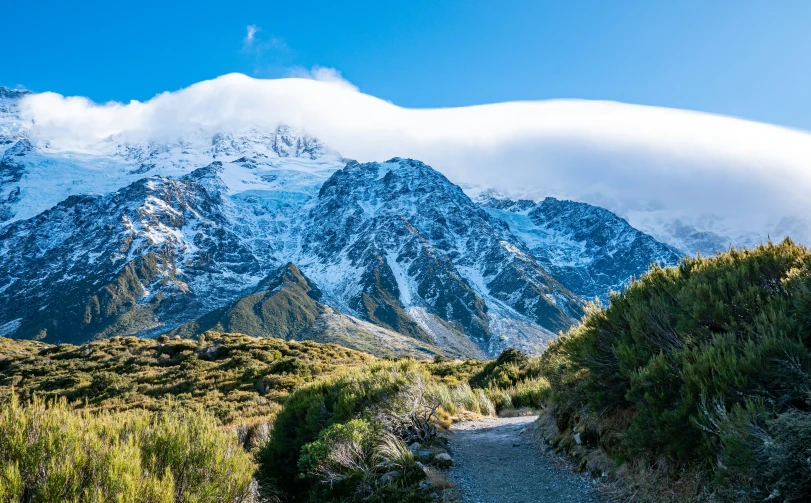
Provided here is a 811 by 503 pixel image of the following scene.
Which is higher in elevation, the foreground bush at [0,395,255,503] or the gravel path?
the foreground bush at [0,395,255,503]

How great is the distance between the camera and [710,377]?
613 cm

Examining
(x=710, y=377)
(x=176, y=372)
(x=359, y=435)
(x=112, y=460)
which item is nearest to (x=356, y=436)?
(x=359, y=435)

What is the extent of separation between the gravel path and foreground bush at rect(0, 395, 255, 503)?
12.9 feet

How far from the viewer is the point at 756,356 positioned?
575 cm

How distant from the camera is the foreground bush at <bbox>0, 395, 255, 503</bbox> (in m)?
5.37

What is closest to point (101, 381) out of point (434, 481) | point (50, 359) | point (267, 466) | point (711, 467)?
point (50, 359)

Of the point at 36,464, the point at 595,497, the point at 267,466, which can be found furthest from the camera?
the point at 267,466

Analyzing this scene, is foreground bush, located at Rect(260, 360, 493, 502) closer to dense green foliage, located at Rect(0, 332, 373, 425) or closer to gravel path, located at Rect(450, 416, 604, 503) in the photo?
gravel path, located at Rect(450, 416, 604, 503)

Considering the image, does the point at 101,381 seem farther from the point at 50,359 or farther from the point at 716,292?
the point at 716,292

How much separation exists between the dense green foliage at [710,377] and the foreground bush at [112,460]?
6062mm

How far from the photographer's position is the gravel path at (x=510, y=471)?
25.7 ft

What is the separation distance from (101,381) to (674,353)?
31.6 meters

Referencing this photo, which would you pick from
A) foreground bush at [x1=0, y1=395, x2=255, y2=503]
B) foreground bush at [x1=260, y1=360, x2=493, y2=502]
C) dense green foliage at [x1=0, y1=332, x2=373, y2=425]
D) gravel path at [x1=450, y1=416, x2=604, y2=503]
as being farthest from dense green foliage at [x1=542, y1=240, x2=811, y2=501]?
dense green foliage at [x1=0, y1=332, x2=373, y2=425]

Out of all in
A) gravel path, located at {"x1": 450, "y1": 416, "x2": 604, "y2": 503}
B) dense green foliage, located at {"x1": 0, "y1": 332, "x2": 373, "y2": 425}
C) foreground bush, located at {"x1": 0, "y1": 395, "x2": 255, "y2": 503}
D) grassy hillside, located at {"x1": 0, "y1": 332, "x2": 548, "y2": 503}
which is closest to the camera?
foreground bush, located at {"x1": 0, "y1": 395, "x2": 255, "y2": 503}
